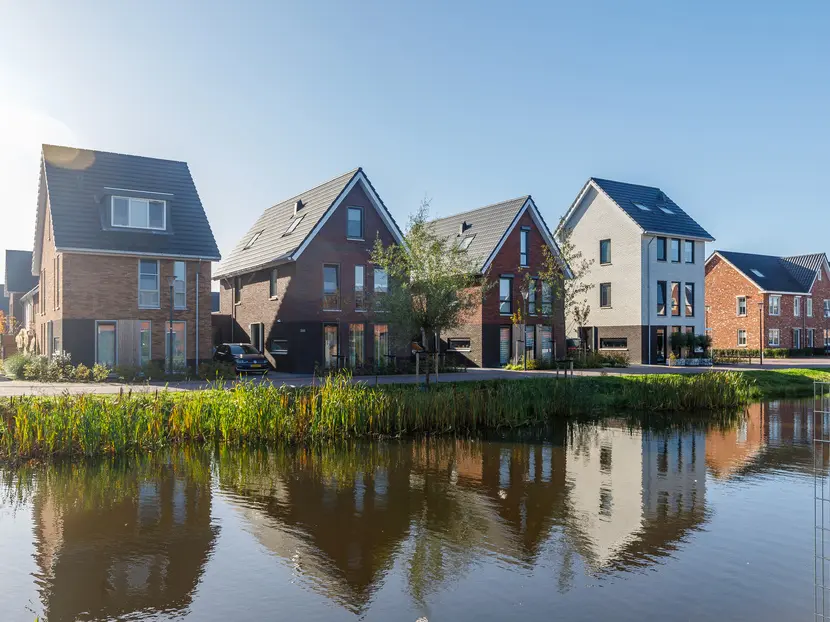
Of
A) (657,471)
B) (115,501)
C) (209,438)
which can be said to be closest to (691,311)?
(657,471)

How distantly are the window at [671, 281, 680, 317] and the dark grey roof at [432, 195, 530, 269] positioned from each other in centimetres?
1195

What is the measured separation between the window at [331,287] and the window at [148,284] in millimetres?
6812

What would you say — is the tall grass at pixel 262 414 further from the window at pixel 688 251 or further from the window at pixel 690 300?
the window at pixel 688 251

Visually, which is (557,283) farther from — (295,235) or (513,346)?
(295,235)

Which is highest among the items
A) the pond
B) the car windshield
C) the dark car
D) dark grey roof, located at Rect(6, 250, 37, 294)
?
dark grey roof, located at Rect(6, 250, 37, 294)

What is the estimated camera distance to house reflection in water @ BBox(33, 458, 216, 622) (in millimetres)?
6887

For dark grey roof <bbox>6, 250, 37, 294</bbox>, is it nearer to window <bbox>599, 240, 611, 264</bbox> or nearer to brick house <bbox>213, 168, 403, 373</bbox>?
brick house <bbox>213, 168, 403, 373</bbox>

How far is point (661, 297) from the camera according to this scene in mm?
40500

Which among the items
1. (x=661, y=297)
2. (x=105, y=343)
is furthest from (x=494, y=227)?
(x=105, y=343)

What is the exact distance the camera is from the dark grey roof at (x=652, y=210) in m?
40.4

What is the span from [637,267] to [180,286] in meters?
24.9

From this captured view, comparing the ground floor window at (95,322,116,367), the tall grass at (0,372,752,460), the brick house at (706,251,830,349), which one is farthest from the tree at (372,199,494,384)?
the brick house at (706,251,830,349)

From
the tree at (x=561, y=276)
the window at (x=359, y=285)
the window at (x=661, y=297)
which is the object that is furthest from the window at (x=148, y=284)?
the window at (x=661, y=297)

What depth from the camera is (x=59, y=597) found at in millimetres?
6887
